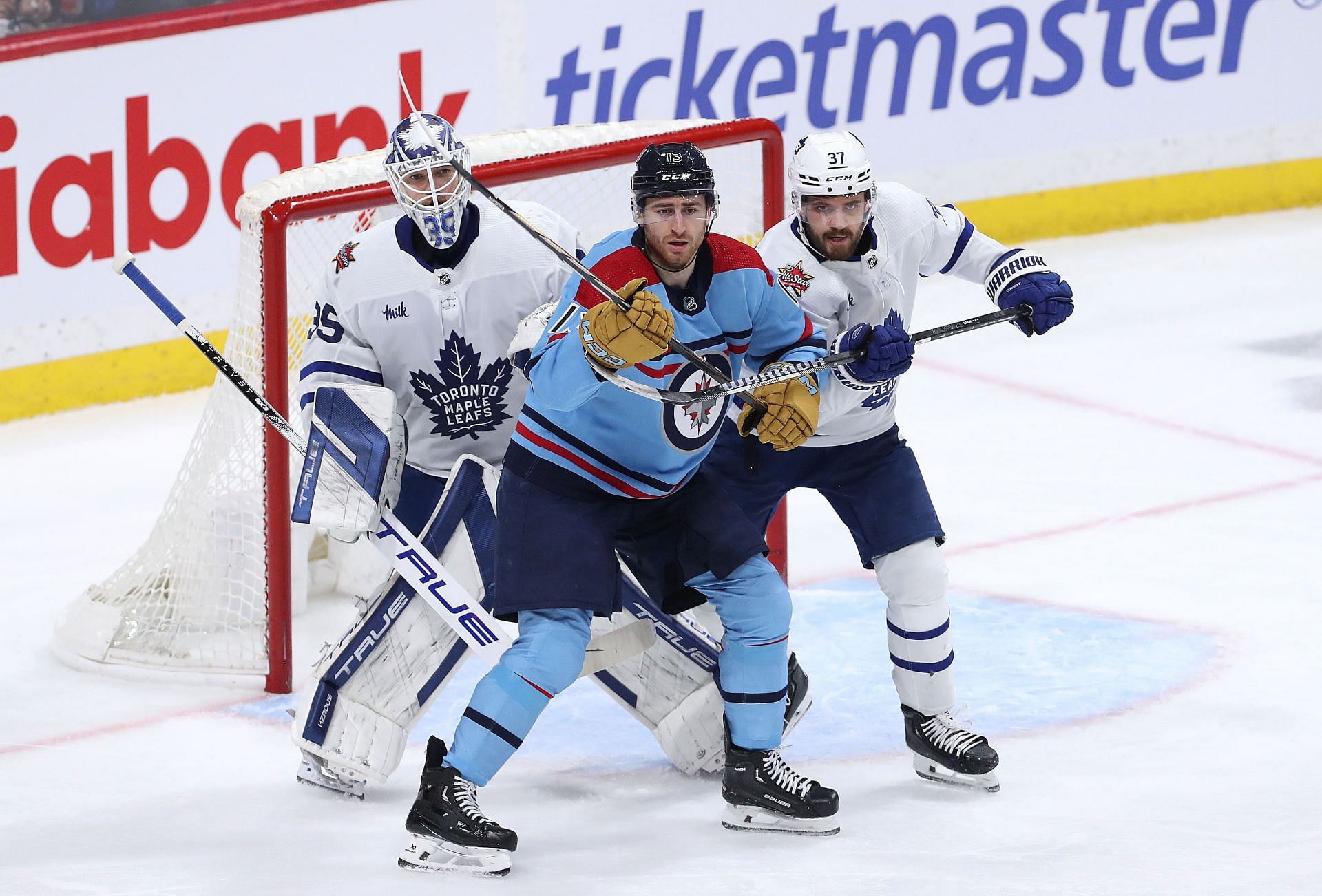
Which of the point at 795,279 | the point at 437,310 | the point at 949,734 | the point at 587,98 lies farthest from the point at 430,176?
the point at 587,98

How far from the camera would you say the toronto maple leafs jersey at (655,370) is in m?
3.10

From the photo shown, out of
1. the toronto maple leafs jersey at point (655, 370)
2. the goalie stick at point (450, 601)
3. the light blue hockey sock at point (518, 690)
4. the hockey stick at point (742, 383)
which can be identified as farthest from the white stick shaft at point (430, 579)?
the hockey stick at point (742, 383)

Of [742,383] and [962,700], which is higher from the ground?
[742,383]

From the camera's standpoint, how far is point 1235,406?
5879 mm

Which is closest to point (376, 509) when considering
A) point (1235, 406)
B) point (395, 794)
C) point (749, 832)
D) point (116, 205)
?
point (395, 794)

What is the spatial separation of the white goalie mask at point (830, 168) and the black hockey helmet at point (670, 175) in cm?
31

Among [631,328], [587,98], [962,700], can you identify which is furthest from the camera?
[587,98]

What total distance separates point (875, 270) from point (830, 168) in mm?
233

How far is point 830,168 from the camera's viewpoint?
3.33 m

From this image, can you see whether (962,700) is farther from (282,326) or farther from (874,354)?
(282,326)

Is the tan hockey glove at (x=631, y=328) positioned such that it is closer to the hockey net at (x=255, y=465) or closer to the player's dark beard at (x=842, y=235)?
the player's dark beard at (x=842, y=235)

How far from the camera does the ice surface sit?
10.7 feet

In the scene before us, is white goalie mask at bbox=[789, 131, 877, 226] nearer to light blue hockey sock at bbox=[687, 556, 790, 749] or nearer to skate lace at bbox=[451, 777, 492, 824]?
light blue hockey sock at bbox=[687, 556, 790, 749]

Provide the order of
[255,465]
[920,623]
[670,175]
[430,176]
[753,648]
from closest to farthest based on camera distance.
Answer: [670,175] < [753,648] < [430,176] < [920,623] < [255,465]
